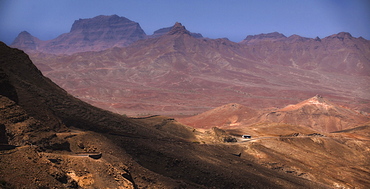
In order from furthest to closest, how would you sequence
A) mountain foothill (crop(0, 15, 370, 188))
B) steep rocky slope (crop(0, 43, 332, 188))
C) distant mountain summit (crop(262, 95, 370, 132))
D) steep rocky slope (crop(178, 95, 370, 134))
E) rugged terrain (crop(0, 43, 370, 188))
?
steep rocky slope (crop(178, 95, 370, 134)), distant mountain summit (crop(262, 95, 370, 132)), mountain foothill (crop(0, 15, 370, 188)), rugged terrain (crop(0, 43, 370, 188)), steep rocky slope (crop(0, 43, 332, 188))

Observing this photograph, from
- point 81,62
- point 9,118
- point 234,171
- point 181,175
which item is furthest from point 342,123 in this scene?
point 81,62

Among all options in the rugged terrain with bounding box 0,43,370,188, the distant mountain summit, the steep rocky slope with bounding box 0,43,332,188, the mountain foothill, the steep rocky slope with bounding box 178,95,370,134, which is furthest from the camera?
the steep rocky slope with bounding box 178,95,370,134

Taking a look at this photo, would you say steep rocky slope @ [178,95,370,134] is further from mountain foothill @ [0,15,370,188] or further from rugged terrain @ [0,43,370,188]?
rugged terrain @ [0,43,370,188]

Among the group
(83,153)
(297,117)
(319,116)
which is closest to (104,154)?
(83,153)

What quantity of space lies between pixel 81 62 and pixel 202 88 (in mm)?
81740

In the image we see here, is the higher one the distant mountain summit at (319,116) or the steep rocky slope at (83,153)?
the steep rocky slope at (83,153)

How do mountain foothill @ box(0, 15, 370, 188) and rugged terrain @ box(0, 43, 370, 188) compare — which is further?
mountain foothill @ box(0, 15, 370, 188)

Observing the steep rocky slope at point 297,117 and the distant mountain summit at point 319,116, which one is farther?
the steep rocky slope at point 297,117

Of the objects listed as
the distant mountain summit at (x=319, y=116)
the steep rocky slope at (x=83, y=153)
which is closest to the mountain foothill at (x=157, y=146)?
the steep rocky slope at (x=83, y=153)

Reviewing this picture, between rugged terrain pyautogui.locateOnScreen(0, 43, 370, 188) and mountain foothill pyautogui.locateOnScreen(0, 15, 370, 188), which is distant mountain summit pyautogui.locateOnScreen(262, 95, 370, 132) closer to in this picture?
mountain foothill pyautogui.locateOnScreen(0, 15, 370, 188)

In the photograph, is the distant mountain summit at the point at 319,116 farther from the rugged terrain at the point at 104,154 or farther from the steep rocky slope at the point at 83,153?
the steep rocky slope at the point at 83,153

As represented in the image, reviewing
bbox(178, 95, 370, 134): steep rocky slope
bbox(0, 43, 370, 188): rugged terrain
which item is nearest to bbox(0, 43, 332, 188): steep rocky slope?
bbox(0, 43, 370, 188): rugged terrain

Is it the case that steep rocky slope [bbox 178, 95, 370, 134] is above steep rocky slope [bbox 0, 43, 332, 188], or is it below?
below

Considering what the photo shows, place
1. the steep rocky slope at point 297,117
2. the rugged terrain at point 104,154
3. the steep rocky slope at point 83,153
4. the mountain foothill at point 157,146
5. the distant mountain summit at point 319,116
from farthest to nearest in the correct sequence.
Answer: the steep rocky slope at point 297,117 < the distant mountain summit at point 319,116 < the mountain foothill at point 157,146 < the rugged terrain at point 104,154 < the steep rocky slope at point 83,153
